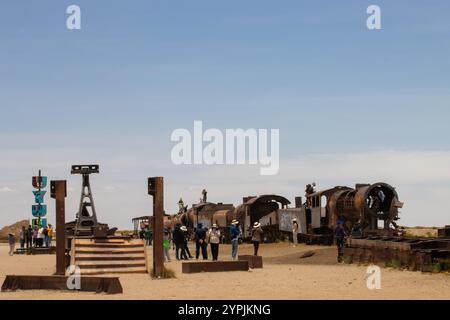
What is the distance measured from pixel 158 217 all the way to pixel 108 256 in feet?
11.4

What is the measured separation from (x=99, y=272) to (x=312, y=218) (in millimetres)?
21242

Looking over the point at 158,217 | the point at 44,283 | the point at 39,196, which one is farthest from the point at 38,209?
the point at 44,283

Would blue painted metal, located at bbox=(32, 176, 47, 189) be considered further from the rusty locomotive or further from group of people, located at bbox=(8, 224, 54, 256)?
the rusty locomotive

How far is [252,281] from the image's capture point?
20797mm

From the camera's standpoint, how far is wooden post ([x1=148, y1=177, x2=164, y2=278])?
21.9 meters

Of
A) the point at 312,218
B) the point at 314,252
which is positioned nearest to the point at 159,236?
the point at 314,252

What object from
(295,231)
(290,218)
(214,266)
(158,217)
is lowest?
(214,266)

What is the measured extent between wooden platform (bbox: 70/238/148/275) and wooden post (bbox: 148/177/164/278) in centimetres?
209

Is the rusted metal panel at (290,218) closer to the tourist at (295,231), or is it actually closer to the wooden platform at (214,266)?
the tourist at (295,231)

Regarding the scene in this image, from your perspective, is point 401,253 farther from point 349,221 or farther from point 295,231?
point 295,231

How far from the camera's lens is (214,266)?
944 inches

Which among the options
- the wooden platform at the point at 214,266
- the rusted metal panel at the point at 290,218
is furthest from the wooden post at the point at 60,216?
the rusted metal panel at the point at 290,218

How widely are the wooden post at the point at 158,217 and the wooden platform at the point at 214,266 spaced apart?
5.33 feet

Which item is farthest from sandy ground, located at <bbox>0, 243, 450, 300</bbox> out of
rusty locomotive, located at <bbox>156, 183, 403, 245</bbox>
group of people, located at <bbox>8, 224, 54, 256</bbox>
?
group of people, located at <bbox>8, 224, 54, 256</bbox>
